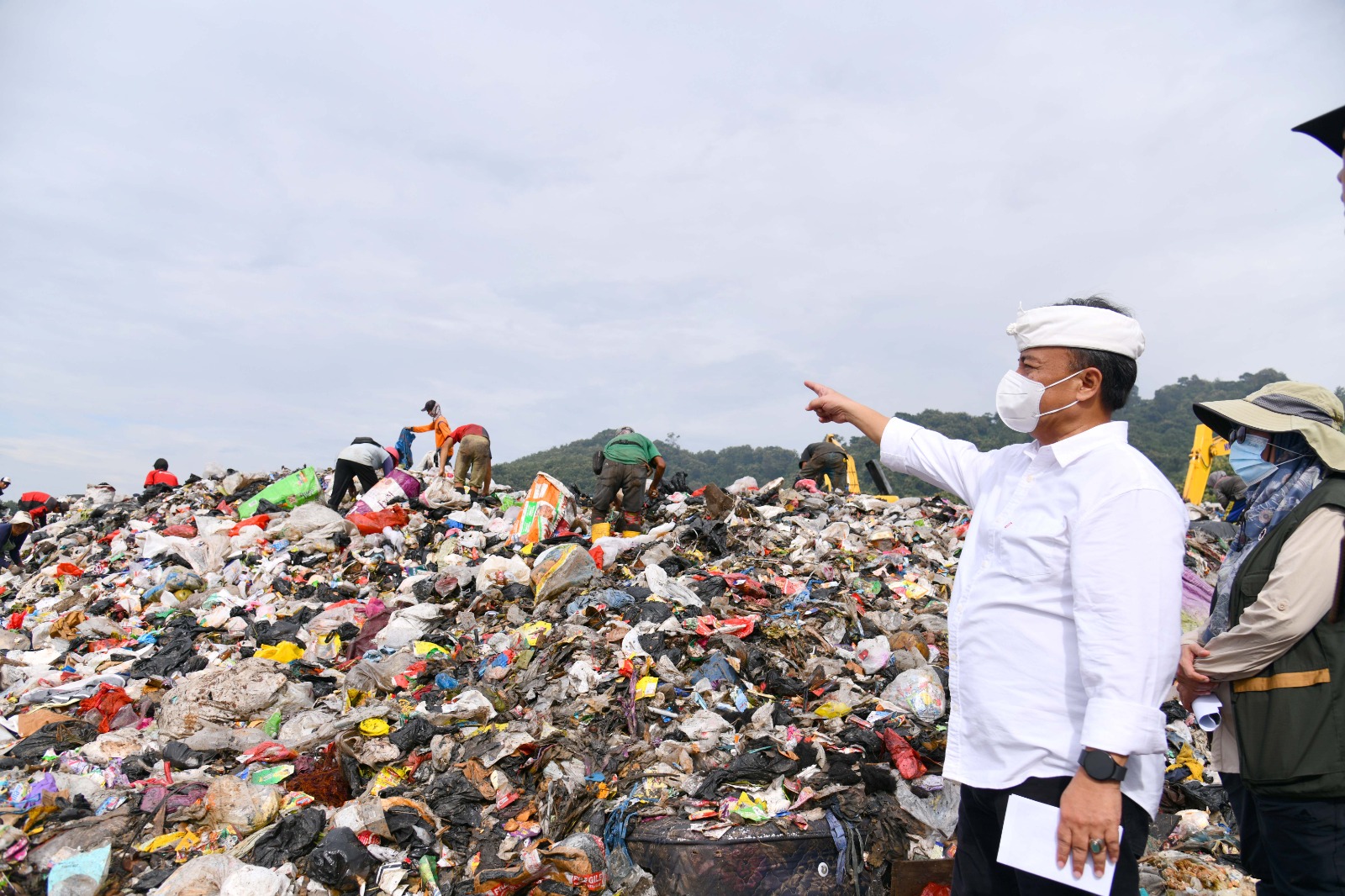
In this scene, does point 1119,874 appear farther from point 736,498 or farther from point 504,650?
point 736,498

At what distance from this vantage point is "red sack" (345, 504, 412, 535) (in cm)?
803

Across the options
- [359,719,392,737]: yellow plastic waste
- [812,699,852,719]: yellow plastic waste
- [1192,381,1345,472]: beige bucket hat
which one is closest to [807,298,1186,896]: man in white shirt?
[1192,381,1345,472]: beige bucket hat

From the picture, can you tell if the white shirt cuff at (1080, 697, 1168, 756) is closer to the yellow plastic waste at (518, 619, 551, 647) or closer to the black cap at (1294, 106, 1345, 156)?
the black cap at (1294, 106, 1345, 156)

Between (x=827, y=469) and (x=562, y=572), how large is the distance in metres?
5.90

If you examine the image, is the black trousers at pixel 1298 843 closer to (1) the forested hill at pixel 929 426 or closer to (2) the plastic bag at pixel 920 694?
(2) the plastic bag at pixel 920 694

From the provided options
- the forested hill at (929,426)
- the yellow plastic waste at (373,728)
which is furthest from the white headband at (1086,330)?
the forested hill at (929,426)

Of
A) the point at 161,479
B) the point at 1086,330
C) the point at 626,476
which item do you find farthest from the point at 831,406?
the point at 161,479

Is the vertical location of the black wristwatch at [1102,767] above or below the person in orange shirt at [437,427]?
below

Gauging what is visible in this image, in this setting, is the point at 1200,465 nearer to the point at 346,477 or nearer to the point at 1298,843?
the point at 1298,843

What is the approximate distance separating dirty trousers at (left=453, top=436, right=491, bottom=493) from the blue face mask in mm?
9146

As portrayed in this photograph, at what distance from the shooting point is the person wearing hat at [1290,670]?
61.2 inches

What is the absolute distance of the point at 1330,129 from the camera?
1.48m

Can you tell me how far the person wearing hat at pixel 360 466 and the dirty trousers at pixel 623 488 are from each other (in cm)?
313

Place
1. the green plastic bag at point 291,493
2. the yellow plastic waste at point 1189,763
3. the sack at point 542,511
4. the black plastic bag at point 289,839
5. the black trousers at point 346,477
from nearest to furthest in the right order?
the black plastic bag at point 289,839 < the yellow plastic waste at point 1189,763 < the sack at point 542,511 < the black trousers at point 346,477 < the green plastic bag at point 291,493
